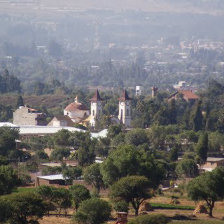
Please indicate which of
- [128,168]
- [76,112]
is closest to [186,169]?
[128,168]

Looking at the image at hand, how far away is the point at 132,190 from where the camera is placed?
120ft

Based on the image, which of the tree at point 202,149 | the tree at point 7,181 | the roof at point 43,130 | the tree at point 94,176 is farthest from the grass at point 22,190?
the roof at point 43,130

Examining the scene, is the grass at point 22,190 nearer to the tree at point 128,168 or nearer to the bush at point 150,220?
the tree at point 128,168

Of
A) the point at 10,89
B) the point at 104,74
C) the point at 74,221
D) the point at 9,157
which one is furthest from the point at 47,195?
the point at 104,74

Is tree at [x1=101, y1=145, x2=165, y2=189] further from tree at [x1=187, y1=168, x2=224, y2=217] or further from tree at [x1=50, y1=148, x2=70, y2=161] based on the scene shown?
tree at [x1=50, y1=148, x2=70, y2=161]

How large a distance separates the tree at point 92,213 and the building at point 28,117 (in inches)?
1481

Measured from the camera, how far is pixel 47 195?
119 feet

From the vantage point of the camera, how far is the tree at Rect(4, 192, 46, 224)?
31.0m

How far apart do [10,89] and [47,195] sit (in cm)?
6022

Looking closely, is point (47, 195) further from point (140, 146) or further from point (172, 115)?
point (172, 115)

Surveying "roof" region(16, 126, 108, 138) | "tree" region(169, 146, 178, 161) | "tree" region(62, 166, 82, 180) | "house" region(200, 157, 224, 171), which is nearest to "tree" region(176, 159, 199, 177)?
"house" region(200, 157, 224, 171)

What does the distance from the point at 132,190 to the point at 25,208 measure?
19.6 feet

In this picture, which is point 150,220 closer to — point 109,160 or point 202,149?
point 109,160

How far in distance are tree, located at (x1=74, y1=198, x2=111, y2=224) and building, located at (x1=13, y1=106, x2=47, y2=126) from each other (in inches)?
1481
